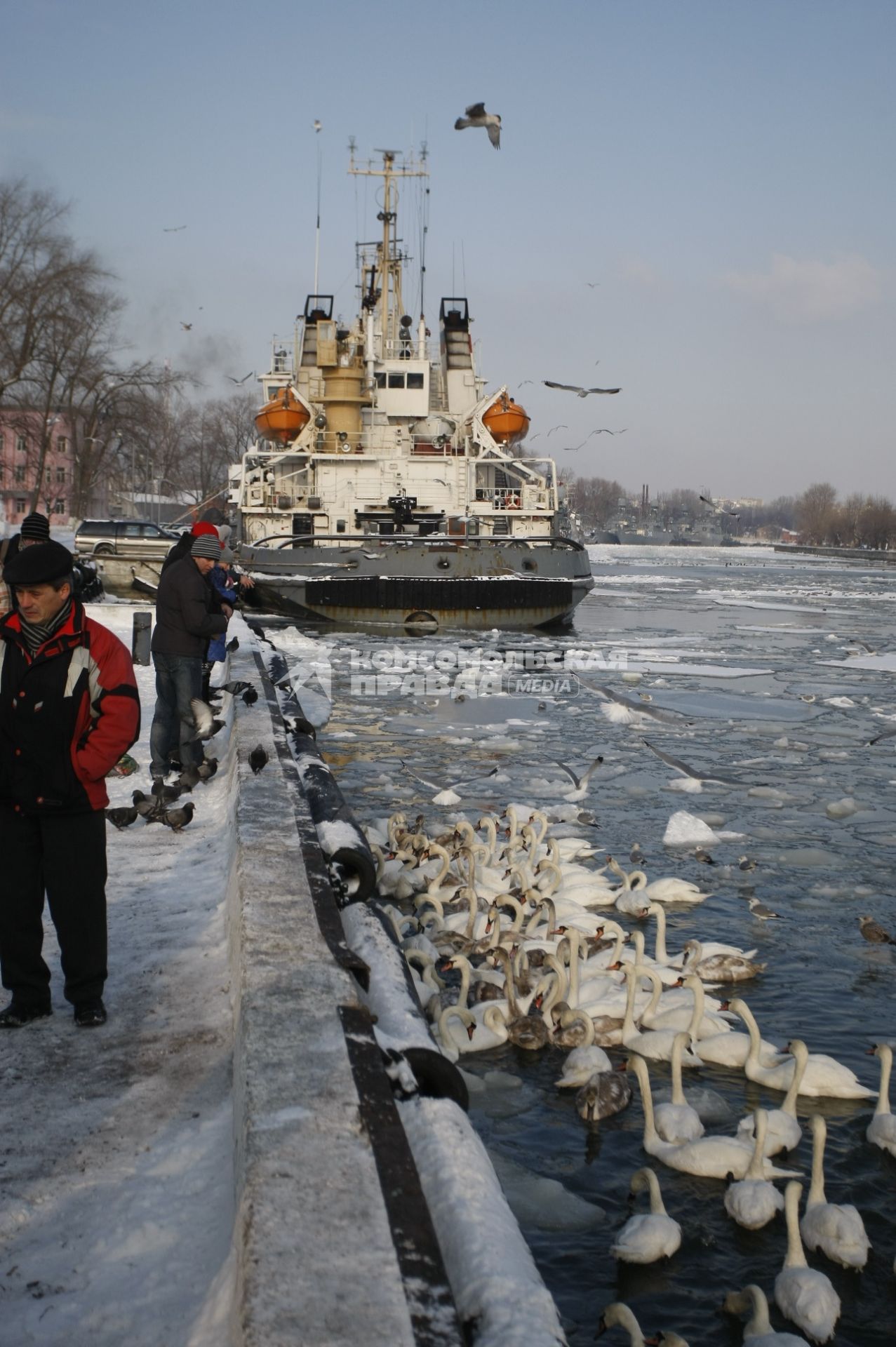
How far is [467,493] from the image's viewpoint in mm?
27484

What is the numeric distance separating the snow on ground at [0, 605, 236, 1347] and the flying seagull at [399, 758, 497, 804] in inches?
182

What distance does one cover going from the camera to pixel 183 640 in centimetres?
→ 803

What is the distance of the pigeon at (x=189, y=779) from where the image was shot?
7.79 m

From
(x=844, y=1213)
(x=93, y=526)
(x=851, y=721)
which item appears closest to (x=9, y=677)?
(x=844, y=1213)

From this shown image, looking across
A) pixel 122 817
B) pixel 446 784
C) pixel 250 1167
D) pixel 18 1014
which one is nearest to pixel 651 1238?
pixel 250 1167

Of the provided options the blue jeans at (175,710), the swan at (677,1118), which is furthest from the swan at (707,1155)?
the blue jeans at (175,710)

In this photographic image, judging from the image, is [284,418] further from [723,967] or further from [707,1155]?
[707,1155]

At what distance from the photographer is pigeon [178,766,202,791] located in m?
7.79

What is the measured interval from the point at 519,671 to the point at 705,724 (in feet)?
16.9

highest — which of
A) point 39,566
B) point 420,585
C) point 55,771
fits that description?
point 39,566

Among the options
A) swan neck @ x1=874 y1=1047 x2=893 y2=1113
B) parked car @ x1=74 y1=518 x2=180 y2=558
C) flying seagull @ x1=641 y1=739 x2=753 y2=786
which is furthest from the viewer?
parked car @ x1=74 y1=518 x2=180 y2=558

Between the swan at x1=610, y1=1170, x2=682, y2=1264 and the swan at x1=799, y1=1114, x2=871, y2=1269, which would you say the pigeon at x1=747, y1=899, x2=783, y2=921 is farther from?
the swan at x1=610, y1=1170, x2=682, y2=1264

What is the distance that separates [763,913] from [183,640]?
397 cm

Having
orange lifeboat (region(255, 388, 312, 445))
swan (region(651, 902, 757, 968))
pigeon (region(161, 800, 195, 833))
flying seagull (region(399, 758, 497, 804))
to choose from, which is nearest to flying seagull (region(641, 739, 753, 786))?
flying seagull (region(399, 758, 497, 804))
